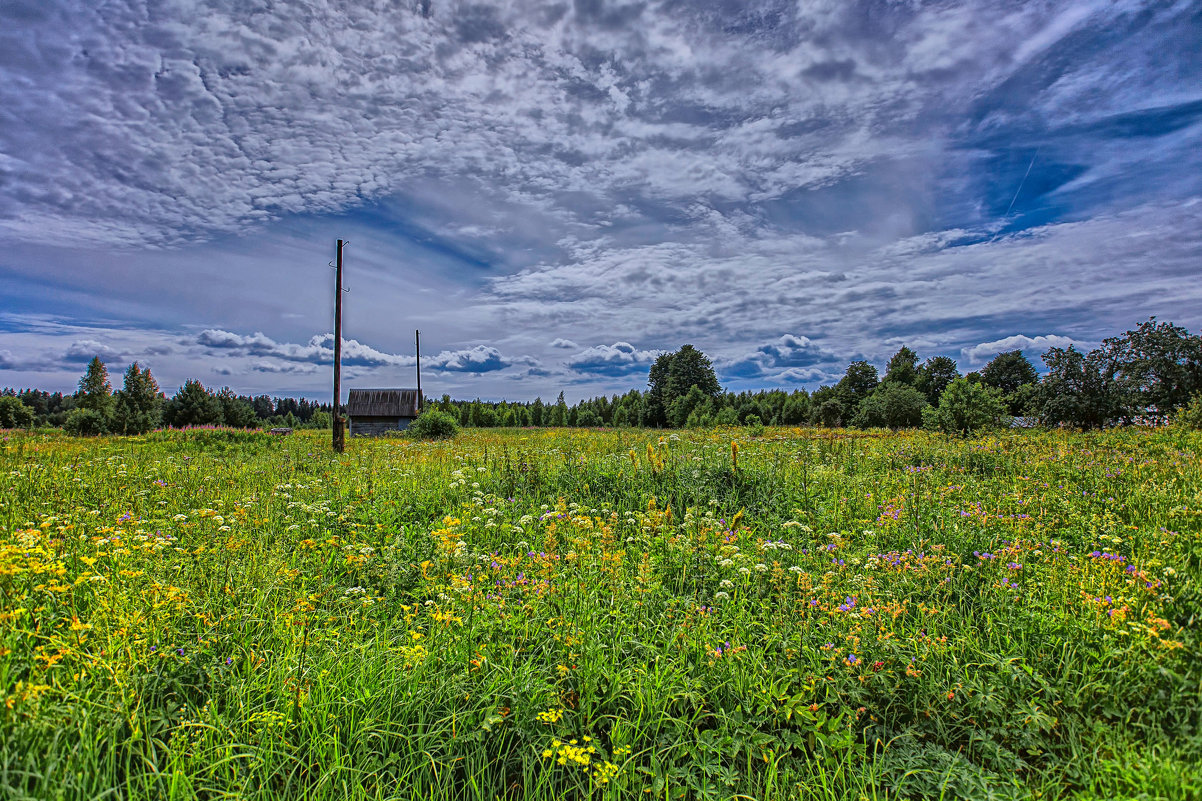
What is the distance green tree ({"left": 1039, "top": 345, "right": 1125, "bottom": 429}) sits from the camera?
28266mm

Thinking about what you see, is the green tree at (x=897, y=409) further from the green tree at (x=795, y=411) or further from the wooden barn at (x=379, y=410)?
the wooden barn at (x=379, y=410)

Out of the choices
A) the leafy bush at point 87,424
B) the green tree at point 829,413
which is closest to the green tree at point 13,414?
the leafy bush at point 87,424

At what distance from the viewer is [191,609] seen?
3410 mm

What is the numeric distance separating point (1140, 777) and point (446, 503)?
6.83 meters

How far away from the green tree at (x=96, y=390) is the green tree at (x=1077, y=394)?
63713 millimetres

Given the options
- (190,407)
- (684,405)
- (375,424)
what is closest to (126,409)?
(190,407)

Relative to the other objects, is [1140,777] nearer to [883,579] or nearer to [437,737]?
[883,579]

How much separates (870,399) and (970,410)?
25829 mm

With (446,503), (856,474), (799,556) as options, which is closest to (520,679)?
(799,556)

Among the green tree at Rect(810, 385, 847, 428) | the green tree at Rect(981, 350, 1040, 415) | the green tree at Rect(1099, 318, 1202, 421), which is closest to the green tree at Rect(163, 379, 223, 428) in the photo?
the green tree at Rect(810, 385, 847, 428)

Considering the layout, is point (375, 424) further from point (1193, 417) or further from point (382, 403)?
point (1193, 417)

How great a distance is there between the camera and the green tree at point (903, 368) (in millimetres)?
59906

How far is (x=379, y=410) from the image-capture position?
38.0m

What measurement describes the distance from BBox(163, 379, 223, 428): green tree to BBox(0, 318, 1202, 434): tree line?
0.46 feet
